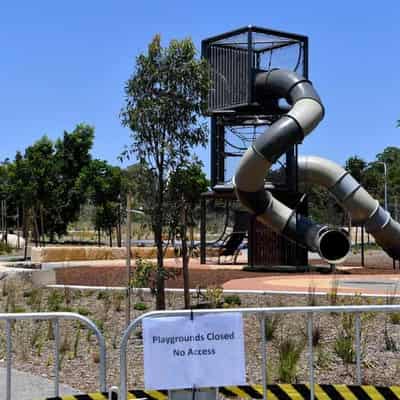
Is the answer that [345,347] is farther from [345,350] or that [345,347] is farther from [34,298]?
[34,298]

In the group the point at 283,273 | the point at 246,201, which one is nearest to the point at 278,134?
the point at 246,201

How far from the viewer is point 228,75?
980 inches

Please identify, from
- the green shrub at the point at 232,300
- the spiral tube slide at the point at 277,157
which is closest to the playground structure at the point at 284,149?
the spiral tube slide at the point at 277,157

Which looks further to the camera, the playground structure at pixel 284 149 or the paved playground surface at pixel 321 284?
the playground structure at pixel 284 149

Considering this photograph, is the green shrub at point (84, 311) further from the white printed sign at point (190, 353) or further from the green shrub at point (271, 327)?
the white printed sign at point (190, 353)

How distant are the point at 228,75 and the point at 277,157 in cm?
391

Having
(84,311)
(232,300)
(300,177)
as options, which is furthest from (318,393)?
(300,177)

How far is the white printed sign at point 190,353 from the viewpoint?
17.3 ft

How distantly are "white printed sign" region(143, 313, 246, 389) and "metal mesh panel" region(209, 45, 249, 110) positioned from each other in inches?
770

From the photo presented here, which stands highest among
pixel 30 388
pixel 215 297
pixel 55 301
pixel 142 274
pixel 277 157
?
pixel 277 157

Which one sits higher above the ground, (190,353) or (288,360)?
(190,353)

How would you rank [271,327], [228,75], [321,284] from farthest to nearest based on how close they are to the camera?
[228,75] → [321,284] → [271,327]

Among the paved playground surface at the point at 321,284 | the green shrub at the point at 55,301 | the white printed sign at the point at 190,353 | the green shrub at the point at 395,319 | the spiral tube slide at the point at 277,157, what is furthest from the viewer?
the spiral tube slide at the point at 277,157

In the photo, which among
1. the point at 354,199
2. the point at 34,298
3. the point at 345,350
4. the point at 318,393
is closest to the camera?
the point at 318,393
